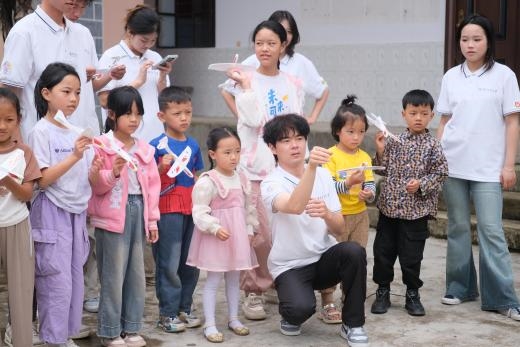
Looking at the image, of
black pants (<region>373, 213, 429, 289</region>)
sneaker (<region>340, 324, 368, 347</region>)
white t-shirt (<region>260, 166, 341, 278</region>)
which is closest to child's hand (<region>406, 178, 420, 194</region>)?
black pants (<region>373, 213, 429, 289</region>)

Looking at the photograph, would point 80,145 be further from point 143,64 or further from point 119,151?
point 143,64

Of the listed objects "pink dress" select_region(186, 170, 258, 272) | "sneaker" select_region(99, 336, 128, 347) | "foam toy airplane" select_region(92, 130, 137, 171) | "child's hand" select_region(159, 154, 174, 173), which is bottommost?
"sneaker" select_region(99, 336, 128, 347)

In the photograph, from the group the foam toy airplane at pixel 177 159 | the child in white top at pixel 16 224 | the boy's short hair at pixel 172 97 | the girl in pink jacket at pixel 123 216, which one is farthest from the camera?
the boy's short hair at pixel 172 97

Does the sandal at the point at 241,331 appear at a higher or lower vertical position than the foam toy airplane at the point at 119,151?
lower

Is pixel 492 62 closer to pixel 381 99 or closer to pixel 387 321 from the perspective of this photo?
pixel 387 321

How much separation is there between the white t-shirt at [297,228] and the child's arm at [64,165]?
963 mm

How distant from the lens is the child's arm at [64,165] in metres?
3.50

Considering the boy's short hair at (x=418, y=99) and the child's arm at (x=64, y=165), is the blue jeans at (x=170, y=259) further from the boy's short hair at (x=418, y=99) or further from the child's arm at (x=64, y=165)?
the boy's short hair at (x=418, y=99)

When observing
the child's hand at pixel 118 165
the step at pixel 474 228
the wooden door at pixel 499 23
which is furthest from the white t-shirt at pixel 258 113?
the wooden door at pixel 499 23

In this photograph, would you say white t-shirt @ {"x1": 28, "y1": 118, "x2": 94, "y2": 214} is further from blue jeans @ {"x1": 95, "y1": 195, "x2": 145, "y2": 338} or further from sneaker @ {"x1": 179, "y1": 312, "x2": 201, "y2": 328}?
sneaker @ {"x1": 179, "y1": 312, "x2": 201, "y2": 328}

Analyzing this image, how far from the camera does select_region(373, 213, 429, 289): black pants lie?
4.53 meters

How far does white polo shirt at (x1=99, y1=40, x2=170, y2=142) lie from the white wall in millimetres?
4342

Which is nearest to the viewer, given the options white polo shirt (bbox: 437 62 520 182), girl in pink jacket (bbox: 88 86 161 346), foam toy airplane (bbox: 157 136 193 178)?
girl in pink jacket (bbox: 88 86 161 346)

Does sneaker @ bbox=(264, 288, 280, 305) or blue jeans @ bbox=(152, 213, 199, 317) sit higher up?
blue jeans @ bbox=(152, 213, 199, 317)
